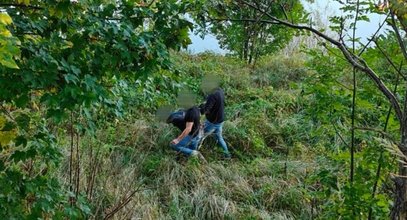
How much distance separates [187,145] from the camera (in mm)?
6082

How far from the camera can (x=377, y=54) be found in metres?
2.38

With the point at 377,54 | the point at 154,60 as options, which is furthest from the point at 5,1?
the point at 377,54

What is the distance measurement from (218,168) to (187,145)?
0.65m

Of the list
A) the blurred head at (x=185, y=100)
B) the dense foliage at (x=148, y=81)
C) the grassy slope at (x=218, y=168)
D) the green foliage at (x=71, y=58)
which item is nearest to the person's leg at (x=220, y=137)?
the grassy slope at (x=218, y=168)

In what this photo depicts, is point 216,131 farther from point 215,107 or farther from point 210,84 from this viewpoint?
point 210,84

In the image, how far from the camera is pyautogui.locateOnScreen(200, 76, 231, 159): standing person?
6.24 metres

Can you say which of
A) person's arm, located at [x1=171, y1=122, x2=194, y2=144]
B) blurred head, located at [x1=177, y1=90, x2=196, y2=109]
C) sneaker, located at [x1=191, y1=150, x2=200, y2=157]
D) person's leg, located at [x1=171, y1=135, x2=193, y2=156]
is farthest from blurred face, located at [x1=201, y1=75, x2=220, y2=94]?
blurred head, located at [x1=177, y1=90, x2=196, y2=109]

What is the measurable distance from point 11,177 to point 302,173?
3803 mm

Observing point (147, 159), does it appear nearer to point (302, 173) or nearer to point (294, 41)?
point (302, 173)

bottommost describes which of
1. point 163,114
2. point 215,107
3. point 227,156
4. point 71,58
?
point 227,156

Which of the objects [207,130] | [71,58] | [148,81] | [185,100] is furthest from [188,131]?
[71,58]

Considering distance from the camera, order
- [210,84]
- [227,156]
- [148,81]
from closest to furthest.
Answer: [148,81]
[227,156]
[210,84]

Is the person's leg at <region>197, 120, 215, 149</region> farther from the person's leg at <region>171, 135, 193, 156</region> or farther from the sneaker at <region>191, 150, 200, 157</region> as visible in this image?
the sneaker at <region>191, 150, 200, 157</region>

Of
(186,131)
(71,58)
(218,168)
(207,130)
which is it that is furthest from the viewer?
(207,130)
